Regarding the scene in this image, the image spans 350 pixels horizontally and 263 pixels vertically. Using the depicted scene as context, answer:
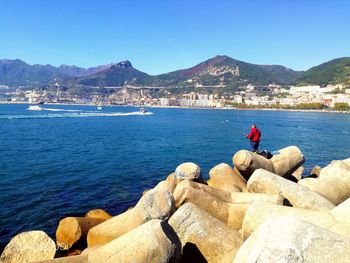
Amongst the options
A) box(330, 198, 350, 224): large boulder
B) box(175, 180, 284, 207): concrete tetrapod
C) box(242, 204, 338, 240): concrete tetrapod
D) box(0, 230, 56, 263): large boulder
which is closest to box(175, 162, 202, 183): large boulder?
box(175, 180, 284, 207): concrete tetrapod

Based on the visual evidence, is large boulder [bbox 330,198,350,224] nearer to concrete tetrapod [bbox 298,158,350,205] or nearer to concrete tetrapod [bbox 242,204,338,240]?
concrete tetrapod [bbox 242,204,338,240]

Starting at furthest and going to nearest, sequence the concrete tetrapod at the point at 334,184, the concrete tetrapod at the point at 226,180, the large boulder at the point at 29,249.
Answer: the concrete tetrapod at the point at 226,180 → the concrete tetrapod at the point at 334,184 → the large boulder at the point at 29,249

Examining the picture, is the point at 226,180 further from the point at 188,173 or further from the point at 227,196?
the point at 227,196

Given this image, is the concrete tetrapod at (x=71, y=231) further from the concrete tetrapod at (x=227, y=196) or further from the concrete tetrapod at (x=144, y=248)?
the concrete tetrapod at (x=144, y=248)

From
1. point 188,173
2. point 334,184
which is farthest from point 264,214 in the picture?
point 334,184

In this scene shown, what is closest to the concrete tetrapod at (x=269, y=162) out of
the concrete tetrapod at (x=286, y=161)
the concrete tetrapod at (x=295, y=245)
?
the concrete tetrapod at (x=286, y=161)

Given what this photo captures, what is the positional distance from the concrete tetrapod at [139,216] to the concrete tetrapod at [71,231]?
64 cm

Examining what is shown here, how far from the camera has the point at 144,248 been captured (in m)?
5.55

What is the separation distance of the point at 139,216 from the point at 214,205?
2.10 meters

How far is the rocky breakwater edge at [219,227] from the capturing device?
13.0 feet

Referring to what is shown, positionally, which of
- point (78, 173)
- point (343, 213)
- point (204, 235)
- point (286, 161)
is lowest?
point (78, 173)

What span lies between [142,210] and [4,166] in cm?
1960

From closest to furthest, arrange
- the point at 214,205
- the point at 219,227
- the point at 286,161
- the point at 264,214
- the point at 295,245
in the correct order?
the point at 295,245, the point at 264,214, the point at 219,227, the point at 214,205, the point at 286,161

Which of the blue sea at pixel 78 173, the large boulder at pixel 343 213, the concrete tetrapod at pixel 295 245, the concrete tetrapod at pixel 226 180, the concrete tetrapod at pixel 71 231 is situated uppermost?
the concrete tetrapod at pixel 295 245
